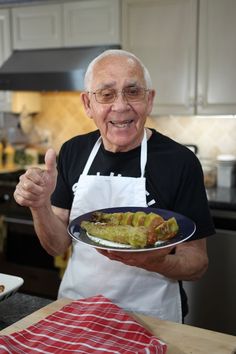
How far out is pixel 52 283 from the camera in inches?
112

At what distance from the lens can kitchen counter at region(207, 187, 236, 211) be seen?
7.38ft

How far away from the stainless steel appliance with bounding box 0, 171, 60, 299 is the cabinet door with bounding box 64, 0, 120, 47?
38.2 inches

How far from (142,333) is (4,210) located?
7.07 feet

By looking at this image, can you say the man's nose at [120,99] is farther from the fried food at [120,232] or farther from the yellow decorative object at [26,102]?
the yellow decorative object at [26,102]

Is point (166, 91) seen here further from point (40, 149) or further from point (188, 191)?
point (188, 191)

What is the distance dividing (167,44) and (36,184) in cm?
168

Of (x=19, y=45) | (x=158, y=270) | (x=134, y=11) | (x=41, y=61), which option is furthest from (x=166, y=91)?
(x=158, y=270)

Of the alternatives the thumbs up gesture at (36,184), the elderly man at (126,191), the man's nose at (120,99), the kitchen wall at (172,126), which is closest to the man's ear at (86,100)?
the elderly man at (126,191)

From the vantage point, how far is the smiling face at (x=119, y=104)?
1210 mm

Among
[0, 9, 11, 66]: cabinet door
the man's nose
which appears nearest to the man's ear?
the man's nose

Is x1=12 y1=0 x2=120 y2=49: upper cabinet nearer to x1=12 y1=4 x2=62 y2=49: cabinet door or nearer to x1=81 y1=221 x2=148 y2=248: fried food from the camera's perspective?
x1=12 y1=4 x2=62 y2=49: cabinet door

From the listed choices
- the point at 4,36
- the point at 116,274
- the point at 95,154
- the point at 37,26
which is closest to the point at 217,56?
the point at 37,26

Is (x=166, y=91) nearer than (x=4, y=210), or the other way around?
(x=166, y=91)

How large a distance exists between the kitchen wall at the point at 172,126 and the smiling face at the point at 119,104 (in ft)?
5.06
